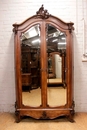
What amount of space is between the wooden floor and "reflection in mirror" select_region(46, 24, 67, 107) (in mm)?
440

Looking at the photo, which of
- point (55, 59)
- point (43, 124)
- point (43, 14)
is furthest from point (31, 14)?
point (43, 124)

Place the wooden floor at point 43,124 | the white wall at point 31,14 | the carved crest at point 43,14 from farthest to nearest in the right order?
the white wall at point 31,14
the carved crest at point 43,14
the wooden floor at point 43,124

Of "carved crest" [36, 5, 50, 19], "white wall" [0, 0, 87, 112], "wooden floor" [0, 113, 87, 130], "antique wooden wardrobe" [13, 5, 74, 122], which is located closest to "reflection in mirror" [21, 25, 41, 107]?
"antique wooden wardrobe" [13, 5, 74, 122]

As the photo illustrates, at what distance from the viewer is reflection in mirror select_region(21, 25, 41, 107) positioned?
9.80 ft

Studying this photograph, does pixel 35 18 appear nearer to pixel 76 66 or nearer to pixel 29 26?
pixel 29 26

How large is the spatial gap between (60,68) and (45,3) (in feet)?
4.30

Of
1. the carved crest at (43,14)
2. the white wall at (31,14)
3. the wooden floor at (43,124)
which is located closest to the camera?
the wooden floor at (43,124)

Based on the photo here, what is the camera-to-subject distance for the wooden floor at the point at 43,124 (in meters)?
2.83

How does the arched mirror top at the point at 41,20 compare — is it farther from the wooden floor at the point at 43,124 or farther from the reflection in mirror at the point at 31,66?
the wooden floor at the point at 43,124

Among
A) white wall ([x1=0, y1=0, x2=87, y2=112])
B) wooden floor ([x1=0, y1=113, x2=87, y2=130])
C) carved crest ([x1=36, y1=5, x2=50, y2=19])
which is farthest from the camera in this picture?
white wall ([x1=0, y1=0, x2=87, y2=112])

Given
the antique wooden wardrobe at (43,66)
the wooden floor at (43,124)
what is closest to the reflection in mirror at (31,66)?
the antique wooden wardrobe at (43,66)

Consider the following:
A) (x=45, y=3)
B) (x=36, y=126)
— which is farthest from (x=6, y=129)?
(x=45, y=3)

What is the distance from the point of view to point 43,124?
297 cm

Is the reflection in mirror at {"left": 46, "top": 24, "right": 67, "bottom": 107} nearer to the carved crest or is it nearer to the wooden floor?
the carved crest
